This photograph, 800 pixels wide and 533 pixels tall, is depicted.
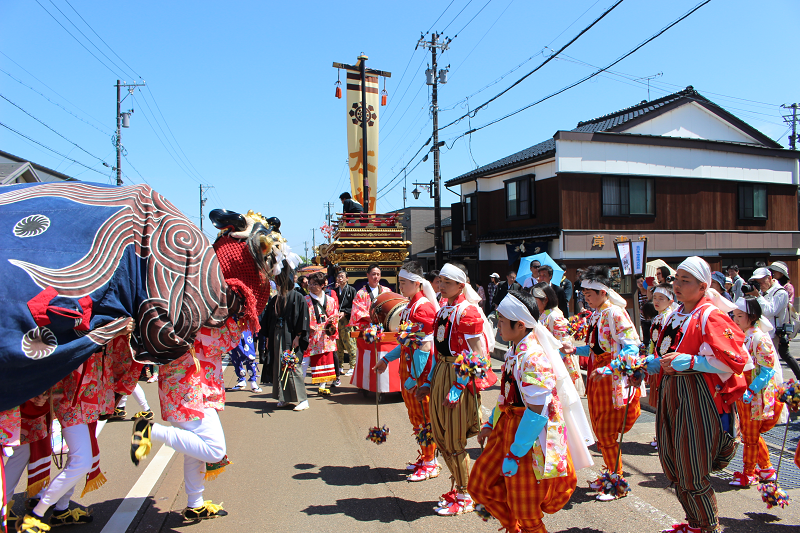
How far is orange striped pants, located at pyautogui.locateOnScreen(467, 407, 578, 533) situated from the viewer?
291 centimetres

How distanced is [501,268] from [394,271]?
8.97 meters

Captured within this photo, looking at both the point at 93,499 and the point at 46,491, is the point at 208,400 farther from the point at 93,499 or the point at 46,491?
the point at 93,499

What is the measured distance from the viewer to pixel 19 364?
2.69m

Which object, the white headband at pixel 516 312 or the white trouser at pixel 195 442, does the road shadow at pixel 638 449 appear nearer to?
the white headband at pixel 516 312

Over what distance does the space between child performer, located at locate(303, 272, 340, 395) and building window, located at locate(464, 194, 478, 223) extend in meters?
15.3

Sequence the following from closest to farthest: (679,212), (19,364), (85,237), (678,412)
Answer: (19,364) → (85,237) → (678,412) → (679,212)

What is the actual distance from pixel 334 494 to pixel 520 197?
1736cm

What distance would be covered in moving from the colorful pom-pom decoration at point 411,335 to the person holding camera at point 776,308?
17.7ft

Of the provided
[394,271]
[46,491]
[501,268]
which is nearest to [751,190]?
[501,268]

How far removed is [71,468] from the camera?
3299 millimetres

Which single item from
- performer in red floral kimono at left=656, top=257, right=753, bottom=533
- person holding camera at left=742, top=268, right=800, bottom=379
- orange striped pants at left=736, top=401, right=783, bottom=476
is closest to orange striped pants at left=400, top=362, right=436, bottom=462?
performer in red floral kimono at left=656, top=257, right=753, bottom=533

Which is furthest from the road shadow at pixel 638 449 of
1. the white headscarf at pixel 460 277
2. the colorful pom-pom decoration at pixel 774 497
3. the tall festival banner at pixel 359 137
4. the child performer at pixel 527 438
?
the tall festival banner at pixel 359 137

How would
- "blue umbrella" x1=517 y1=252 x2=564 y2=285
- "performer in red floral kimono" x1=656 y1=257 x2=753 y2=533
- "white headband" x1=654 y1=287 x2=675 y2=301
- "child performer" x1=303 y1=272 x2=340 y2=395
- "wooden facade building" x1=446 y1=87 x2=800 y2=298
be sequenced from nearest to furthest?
1. "performer in red floral kimono" x1=656 y1=257 x2=753 y2=533
2. "white headband" x1=654 y1=287 x2=675 y2=301
3. "child performer" x1=303 y1=272 x2=340 y2=395
4. "blue umbrella" x1=517 y1=252 x2=564 y2=285
5. "wooden facade building" x1=446 y1=87 x2=800 y2=298

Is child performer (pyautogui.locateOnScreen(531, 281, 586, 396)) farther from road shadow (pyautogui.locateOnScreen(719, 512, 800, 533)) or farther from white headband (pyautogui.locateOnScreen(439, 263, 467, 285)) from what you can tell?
road shadow (pyautogui.locateOnScreen(719, 512, 800, 533))
